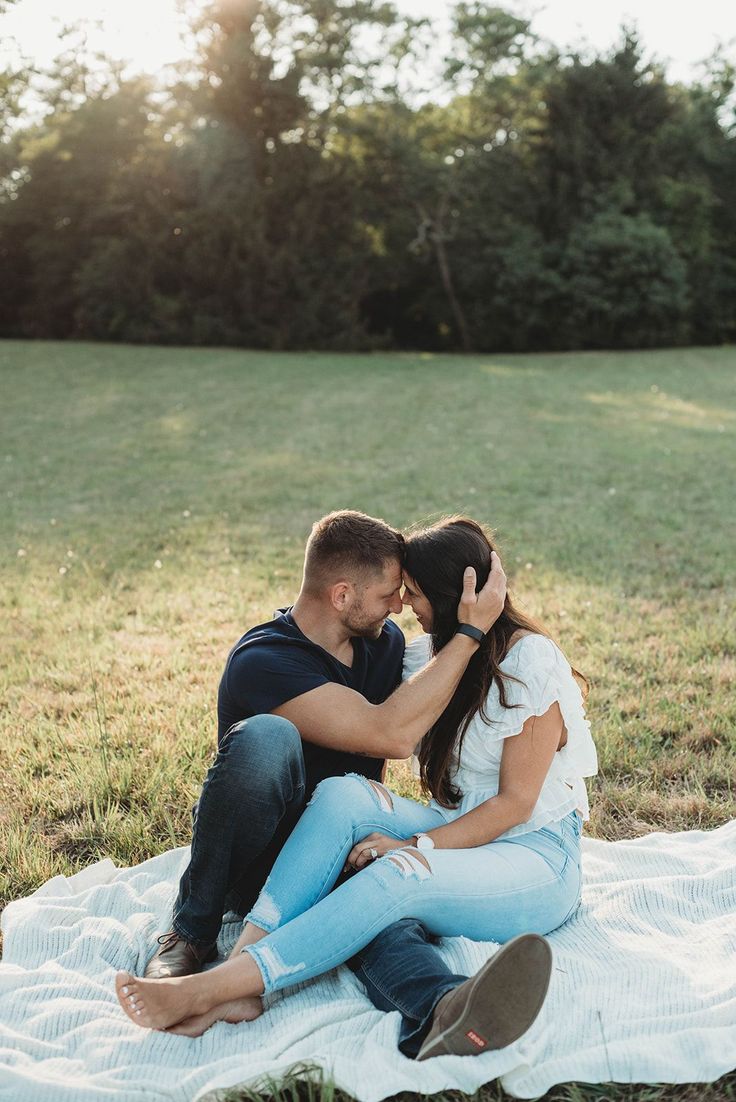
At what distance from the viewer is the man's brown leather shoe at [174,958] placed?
2795 millimetres

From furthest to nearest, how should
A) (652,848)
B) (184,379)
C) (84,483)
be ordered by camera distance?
(184,379) < (84,483) < (652,848)

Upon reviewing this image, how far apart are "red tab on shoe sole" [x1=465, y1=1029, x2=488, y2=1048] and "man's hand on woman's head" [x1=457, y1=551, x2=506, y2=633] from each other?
1.08m

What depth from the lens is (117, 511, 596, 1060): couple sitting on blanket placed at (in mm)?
2639

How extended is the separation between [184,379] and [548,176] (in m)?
15.4

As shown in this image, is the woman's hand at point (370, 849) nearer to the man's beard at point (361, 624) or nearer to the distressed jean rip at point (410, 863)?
the distressed jean rip at point (410, 863)

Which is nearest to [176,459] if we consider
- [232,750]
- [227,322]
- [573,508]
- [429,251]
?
[573,508]

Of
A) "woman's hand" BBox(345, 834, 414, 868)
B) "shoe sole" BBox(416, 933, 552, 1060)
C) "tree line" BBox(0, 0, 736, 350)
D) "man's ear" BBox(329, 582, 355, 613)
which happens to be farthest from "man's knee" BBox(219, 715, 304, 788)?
"tree line" BBox(0, 0, 736, 350)

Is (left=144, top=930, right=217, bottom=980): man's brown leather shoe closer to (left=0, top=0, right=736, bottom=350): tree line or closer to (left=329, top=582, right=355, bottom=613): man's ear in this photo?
(left=329, top=582, right=355, bottom=613): man's ear

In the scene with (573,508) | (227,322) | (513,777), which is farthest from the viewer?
(227,322)

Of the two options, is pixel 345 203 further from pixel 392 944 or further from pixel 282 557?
pixel 392 944

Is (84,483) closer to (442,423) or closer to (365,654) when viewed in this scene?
(442,423)

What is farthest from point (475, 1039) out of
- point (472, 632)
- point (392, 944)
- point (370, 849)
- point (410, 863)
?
point (472, 632)

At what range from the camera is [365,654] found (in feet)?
11.0

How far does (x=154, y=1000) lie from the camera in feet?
8.30
